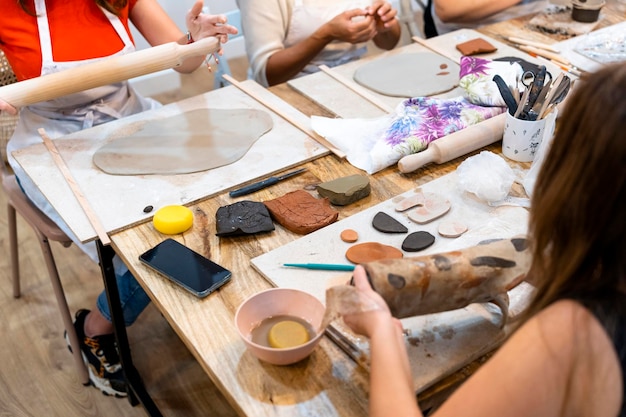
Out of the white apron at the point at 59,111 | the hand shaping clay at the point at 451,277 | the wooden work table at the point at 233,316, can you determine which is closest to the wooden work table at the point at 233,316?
the wooden work table at the point at 233,316

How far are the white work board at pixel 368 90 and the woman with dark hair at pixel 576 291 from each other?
910 millimetres

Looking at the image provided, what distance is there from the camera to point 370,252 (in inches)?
48.2

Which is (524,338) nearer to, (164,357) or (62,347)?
(164,357)

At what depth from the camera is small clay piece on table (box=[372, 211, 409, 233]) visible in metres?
1.29

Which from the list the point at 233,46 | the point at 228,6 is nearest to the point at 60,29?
the point at 228,6

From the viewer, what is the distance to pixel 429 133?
1540 mm

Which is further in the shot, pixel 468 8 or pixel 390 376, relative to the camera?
pixel 468 8

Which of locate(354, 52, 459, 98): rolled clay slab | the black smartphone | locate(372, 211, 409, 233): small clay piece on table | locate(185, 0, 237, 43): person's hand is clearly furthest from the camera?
locate(354, 52, 459, 98): rolled clay slab

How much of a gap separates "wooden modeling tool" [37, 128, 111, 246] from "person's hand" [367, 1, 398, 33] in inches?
39.7

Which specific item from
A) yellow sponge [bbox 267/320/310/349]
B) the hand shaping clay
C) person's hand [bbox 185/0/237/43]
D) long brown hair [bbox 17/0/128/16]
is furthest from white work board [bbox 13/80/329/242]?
the hand shaping clay

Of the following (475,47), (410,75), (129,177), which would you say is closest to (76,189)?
(129,177)

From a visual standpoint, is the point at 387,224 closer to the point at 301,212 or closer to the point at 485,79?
the point at 301,212

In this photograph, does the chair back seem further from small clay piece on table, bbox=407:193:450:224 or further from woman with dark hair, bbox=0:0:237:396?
small clay piece on table, bbox=407:193:450:224

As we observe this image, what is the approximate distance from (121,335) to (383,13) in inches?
47.8
